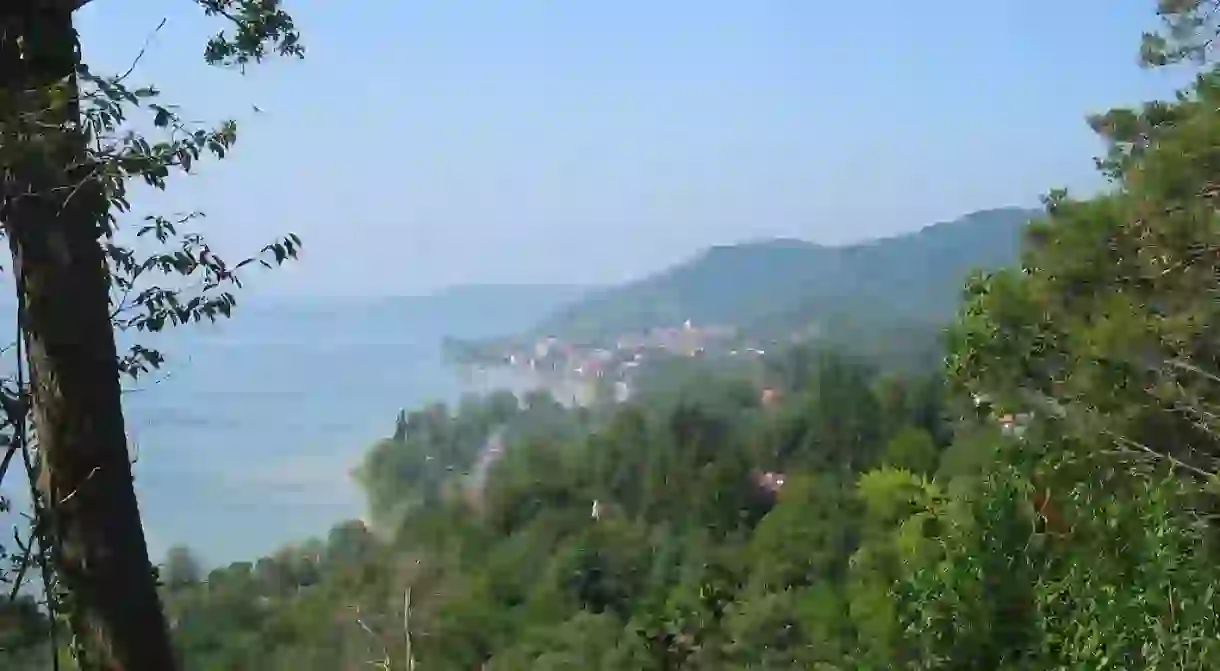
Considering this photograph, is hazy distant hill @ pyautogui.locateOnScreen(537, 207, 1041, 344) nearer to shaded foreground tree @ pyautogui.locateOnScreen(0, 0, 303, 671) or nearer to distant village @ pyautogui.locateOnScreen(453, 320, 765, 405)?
distant village @ pyautogui.locateOnScreen(453, 320, 765, 405)

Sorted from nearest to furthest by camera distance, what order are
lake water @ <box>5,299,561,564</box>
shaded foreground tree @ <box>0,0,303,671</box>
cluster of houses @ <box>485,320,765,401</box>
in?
shaded foreground tree @ <box>0,0,303,671</box>
lake water @ <box>5,299,561,564</box>
cluster of houses @ <box>485,320,765,401</box>

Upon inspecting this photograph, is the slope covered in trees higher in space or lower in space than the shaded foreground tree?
lower

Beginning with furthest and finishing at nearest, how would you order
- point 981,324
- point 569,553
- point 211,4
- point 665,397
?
1. point 665,397
2. point 569,553
3. point 981,324
4. point 211,4

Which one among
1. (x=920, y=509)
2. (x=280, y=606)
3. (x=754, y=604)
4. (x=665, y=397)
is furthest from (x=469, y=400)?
(x=920, y=509)

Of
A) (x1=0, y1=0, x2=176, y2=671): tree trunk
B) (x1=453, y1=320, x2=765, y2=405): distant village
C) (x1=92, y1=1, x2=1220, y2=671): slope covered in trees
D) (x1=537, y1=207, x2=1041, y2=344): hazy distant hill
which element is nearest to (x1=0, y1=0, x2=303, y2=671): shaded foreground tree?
(x1=0, y1=0, x2=176, y2=671): tree trunk

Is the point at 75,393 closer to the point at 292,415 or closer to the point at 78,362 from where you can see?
the point at 78,362

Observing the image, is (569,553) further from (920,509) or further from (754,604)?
(920,509)
